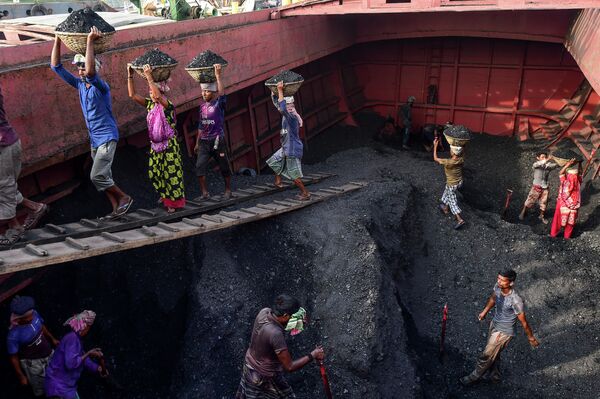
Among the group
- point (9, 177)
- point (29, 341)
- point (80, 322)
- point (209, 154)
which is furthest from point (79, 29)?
point (29, 341)

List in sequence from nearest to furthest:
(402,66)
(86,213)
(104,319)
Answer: (104,319)
(86,213)
(402,66)

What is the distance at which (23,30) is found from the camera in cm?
619

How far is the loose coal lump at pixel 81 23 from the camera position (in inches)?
170

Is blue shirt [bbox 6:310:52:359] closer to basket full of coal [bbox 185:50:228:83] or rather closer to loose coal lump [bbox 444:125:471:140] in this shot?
basket full of coal [bbox 185:50:228:83]

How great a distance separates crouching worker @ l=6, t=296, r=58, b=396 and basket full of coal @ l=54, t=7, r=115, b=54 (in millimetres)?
2385

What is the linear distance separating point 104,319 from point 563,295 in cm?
597

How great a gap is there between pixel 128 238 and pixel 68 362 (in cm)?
119

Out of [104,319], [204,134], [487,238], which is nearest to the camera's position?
[104,319]

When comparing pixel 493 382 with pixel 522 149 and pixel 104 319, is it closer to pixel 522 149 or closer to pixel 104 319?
pixel 104 319

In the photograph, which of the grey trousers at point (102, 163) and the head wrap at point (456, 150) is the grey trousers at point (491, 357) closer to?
the head wrap at point (456, 150)

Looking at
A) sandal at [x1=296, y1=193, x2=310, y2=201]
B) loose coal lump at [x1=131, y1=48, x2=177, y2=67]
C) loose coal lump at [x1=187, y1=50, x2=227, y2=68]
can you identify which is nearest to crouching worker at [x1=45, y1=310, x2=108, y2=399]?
loose coal lump at [x1=131, y1=48, x2=177, y2=67]

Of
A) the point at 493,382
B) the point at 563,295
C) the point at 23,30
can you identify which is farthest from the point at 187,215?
the point at 563,295

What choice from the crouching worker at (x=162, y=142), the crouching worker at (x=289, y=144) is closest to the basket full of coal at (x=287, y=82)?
the crouching worker at (x=289, y=144)

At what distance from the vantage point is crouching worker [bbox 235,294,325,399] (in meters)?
3.88
